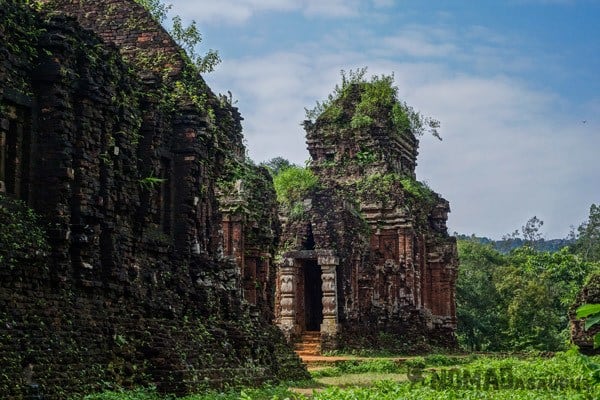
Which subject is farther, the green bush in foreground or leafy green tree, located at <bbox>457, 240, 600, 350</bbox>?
leafy green tree, located at <bbox>457, 240, 600, 350</bbox>

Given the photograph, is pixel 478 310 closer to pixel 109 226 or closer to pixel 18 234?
pixel 109 226

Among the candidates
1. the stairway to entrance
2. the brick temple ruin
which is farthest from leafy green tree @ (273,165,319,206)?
the brick temple ruin

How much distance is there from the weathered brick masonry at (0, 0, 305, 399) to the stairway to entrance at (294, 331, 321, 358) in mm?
11782

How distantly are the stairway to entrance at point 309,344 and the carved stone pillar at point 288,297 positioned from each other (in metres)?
0.47

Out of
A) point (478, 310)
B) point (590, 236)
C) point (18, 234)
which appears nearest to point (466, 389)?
point (18, 234)

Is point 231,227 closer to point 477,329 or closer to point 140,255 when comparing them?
point 140,255

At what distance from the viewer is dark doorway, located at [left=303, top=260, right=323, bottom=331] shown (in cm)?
3631

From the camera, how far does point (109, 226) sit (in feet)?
49.6

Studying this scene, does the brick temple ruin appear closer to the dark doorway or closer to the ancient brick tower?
the ancient brick tower

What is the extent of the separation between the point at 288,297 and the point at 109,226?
18.8 metres

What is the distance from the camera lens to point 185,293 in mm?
18016

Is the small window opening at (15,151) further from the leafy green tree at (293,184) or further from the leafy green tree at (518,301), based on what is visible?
the leafy green tree at (518,301)

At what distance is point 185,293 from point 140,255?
5.55 ft

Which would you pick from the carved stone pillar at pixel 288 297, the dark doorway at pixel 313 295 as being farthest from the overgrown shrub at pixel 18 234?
the dark doorway at pixel 313 295
